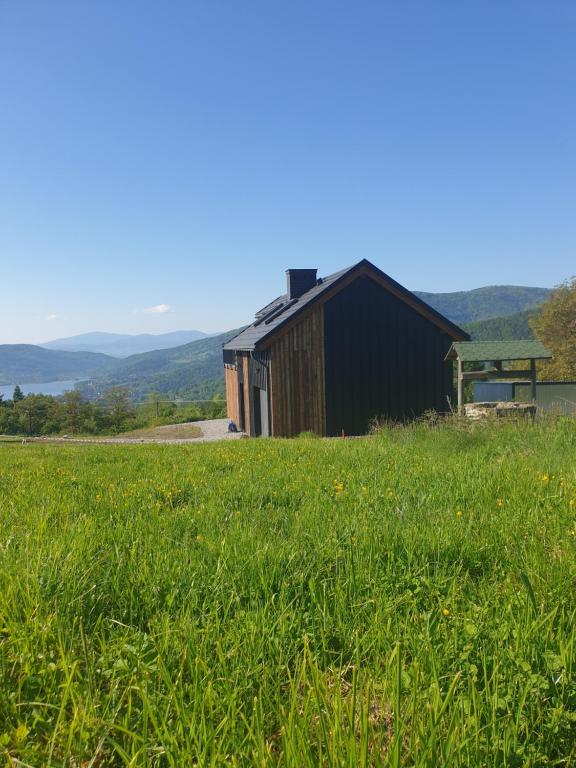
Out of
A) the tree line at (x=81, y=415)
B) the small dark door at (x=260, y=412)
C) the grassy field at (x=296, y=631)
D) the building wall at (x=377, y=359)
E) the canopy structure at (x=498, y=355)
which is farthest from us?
the tree line at (x=81, y=415)

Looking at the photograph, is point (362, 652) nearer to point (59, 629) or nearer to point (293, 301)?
point (59, 629)

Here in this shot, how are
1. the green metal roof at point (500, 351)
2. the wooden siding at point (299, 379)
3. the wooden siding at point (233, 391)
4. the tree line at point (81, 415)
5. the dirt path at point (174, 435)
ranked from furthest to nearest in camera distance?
the tree line at point (81, 415)
the wooden siding at point (233, 391)
the dirt path at point (174, 435)
the wooden siding at point (299, 379)
the green metal roof at point (500, 351)

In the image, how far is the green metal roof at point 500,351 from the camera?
704 inches

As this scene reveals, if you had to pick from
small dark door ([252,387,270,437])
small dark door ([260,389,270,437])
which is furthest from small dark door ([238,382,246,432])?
small dark door ([260,389,270,437])

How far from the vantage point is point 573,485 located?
15.3 feet

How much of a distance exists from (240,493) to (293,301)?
2010 cm

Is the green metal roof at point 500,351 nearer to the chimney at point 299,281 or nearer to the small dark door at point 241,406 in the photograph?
the chimney at point 299,281

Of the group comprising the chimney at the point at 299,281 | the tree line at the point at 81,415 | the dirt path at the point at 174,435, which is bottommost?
the dirt path at the point at 174,435

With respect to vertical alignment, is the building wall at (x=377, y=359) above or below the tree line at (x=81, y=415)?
above

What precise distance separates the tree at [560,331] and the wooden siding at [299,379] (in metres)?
28.9

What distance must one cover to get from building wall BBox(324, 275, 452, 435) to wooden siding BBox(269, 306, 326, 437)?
1.00ft

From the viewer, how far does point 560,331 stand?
1795 inches

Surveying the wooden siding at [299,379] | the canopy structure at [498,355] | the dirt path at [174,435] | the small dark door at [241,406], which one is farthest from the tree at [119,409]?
the canopy structure at [498,355]

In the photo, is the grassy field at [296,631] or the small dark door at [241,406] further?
the small dark door at [241,406]
